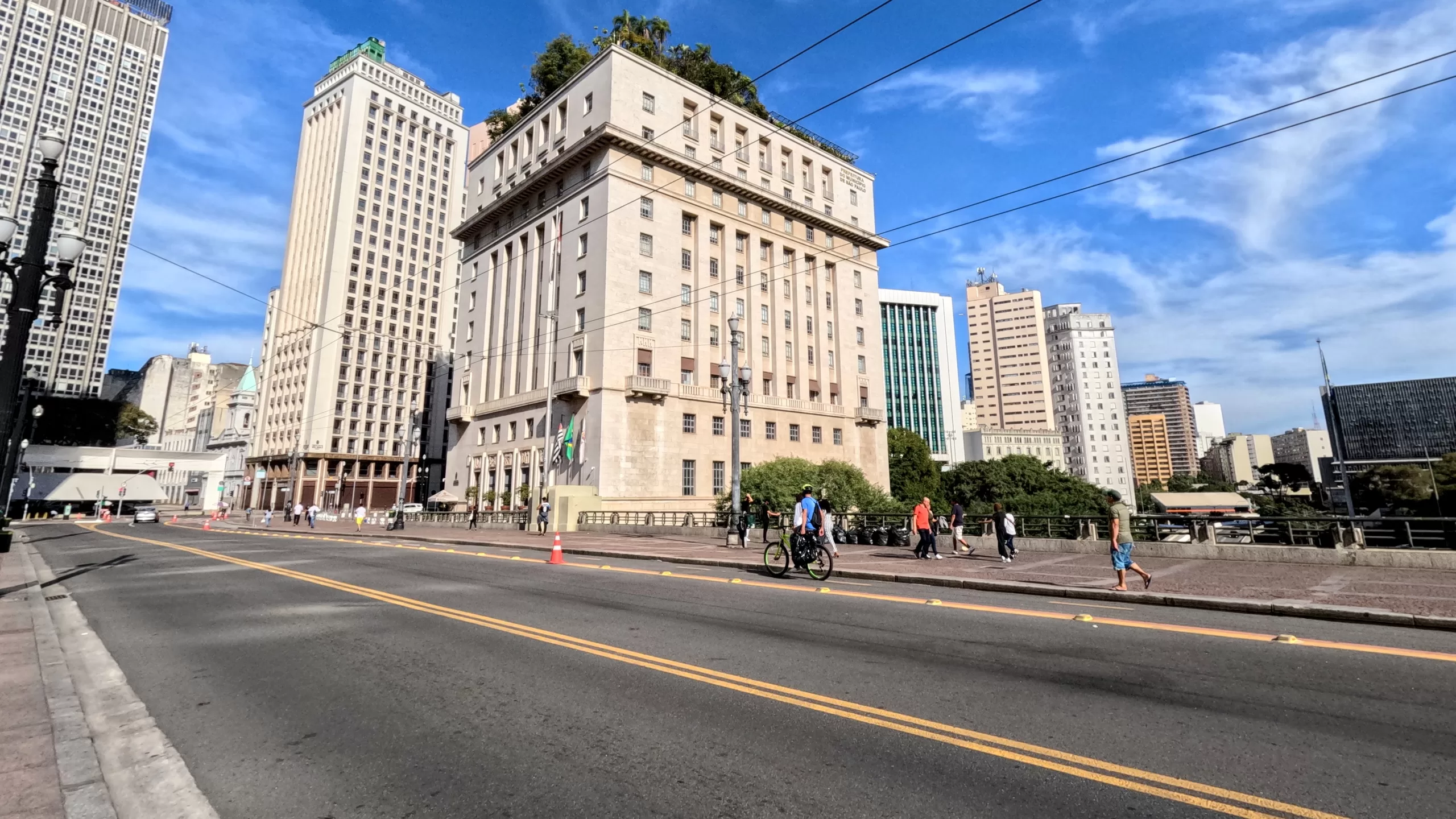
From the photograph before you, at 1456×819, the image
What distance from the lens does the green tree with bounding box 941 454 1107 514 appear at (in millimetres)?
59625

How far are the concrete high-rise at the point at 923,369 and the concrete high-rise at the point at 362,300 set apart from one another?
8571cm

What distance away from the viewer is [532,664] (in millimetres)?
6094

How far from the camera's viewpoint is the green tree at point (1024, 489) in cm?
5962

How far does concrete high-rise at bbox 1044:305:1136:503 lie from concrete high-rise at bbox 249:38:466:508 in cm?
13172

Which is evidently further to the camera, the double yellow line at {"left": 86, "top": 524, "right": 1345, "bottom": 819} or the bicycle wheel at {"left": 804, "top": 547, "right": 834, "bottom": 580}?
the bicycle wheel at {"left": 804, "top": 547, "right": 834, "bottom": 580}

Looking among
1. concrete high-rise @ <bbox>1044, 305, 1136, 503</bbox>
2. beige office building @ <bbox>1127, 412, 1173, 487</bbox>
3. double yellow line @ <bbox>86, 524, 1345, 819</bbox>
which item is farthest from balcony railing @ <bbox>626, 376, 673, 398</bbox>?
beige office building @ <bbox>1127, 412, 1173, 487</bbox>

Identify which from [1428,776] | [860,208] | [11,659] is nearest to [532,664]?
[11,659]

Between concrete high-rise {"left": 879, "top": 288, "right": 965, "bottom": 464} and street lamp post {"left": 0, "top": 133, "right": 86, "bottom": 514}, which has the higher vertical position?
concrete high-rise {"left": 879, "top": 288, "right": 965, "bottom": 464}

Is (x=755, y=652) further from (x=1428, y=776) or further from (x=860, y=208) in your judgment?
(x=860, y=208)

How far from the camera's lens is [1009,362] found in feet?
520

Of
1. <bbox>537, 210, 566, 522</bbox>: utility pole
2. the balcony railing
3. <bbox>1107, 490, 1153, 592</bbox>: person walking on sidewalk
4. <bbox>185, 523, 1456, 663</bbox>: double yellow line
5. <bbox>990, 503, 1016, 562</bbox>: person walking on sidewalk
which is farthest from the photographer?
<bbox>537, 210, 566, 522</bbox>: utility pole

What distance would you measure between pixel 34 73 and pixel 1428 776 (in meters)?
150

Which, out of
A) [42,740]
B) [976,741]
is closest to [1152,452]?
[976,741]

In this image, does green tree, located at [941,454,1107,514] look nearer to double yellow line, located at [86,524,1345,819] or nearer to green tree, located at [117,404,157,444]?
double yellow line, located at [86,524,1345,819]
